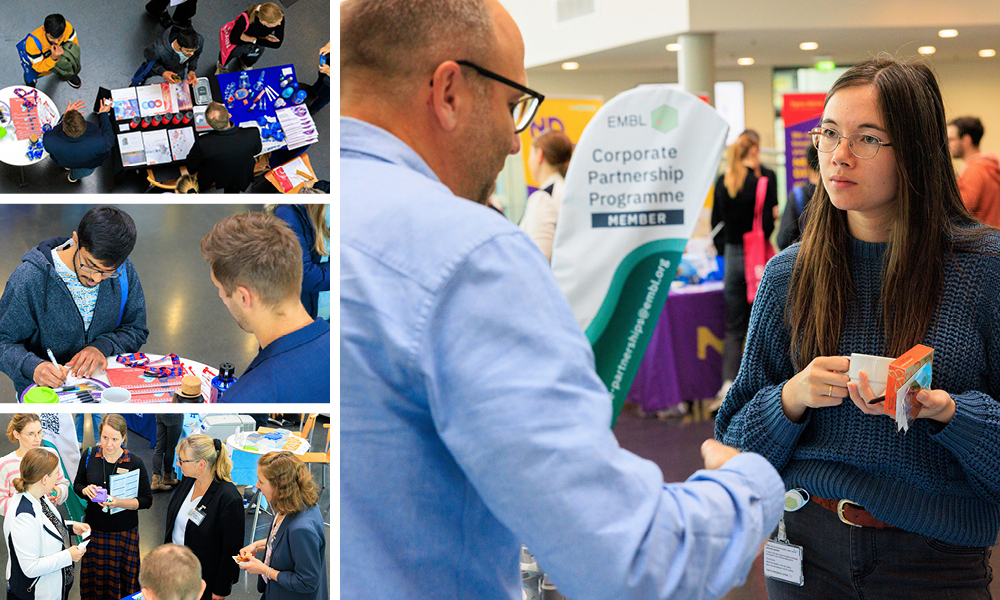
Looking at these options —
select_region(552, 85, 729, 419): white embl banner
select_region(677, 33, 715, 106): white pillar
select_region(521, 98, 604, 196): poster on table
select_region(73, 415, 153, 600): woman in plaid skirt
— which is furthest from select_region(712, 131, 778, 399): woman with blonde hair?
select_region(73, 415, 153, 600): woman in plaid skirt

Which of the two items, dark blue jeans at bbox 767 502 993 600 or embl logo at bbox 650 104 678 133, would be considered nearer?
dark blue jeans at bbox 767 502 993 600

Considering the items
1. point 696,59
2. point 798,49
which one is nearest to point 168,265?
point 696,59

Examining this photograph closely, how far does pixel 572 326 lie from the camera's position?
685 mm

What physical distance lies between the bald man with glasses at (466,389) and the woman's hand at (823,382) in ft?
1.55

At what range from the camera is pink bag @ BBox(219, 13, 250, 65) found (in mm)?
855

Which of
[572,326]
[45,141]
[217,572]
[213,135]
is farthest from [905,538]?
[45,141]

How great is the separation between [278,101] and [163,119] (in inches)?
4.6

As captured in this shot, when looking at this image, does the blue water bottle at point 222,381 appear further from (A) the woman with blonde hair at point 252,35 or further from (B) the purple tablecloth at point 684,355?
(B) the purple tablecloth at point 684,355

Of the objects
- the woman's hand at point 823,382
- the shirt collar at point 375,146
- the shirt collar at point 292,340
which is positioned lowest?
the woman's hand at point 823,382

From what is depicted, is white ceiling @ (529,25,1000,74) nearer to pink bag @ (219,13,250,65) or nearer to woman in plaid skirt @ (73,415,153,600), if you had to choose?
pink bag @ (219,13,250,65)

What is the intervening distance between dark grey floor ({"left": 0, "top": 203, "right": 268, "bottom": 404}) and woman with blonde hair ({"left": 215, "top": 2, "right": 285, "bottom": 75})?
163mm

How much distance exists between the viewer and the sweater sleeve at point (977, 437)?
1159 mm

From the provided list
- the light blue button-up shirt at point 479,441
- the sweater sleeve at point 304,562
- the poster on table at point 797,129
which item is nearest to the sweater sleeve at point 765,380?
the light blue button-up shirt at point 479,441

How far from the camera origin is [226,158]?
86cm
